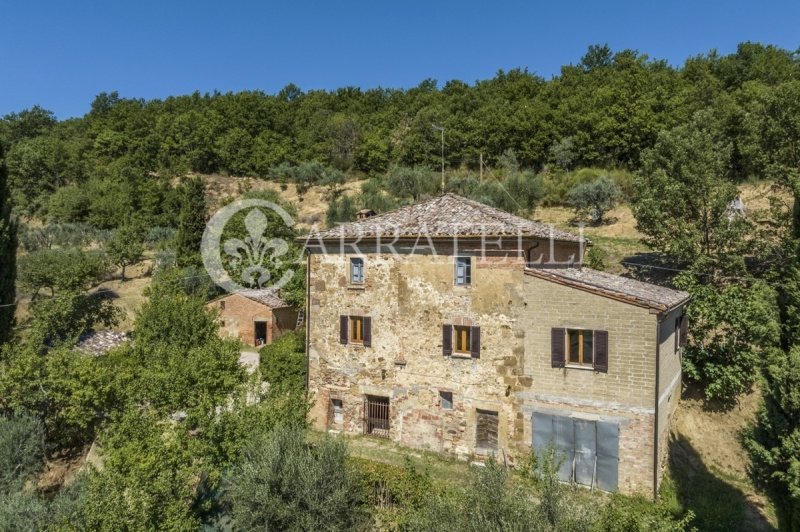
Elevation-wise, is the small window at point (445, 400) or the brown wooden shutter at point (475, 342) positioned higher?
the brown wooden shutter at point (475, 342)

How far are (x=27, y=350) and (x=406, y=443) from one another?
43.6 feet

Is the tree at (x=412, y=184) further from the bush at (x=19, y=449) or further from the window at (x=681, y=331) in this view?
the bush at (x=19, y=449)

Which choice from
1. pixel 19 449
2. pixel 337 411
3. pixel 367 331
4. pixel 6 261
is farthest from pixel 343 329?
pixel 6 261

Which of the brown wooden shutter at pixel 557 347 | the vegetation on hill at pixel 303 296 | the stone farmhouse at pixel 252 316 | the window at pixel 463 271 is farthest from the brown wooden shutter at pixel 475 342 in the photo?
the stone farmhouse at pixel 252 316

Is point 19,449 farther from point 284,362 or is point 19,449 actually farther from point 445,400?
point 445,400

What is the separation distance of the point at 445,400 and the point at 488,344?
2.39 m

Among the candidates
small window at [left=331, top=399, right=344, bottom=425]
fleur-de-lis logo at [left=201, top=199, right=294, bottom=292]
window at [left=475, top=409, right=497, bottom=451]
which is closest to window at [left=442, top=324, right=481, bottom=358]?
window at [left=475, top=409, right=497, bottom=451]

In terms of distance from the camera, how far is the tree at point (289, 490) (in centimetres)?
1020

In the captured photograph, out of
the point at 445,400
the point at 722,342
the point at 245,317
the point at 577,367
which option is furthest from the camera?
the point at 245,317

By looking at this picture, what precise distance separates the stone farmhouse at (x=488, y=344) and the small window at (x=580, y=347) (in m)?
0.04

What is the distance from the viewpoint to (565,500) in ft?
29.6

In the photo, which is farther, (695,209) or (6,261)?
(6,261)

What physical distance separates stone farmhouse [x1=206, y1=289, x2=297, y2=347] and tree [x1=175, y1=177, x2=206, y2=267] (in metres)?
9.68

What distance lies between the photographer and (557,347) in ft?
45.6
